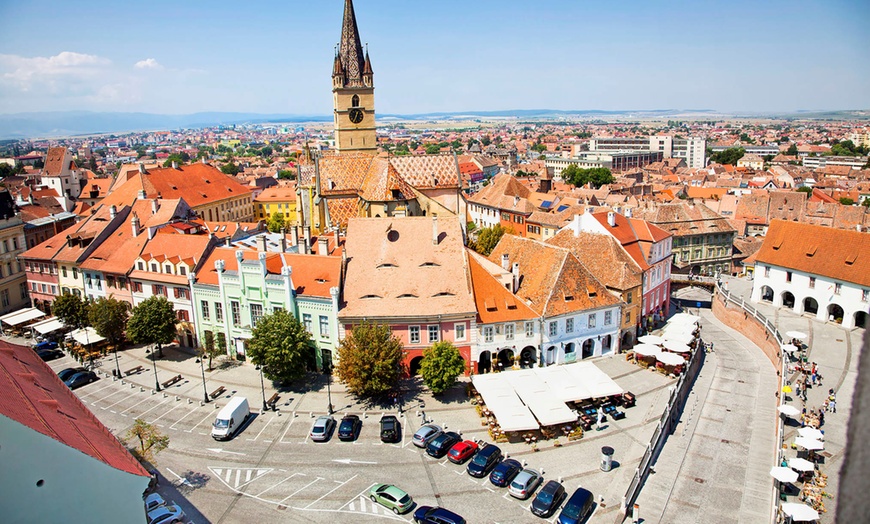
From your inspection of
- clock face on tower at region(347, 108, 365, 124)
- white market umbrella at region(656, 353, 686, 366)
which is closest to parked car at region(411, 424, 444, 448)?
white market umbrella at region(656, 353, 686, 366)

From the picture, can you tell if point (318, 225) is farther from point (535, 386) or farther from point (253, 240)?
point (535, 386)

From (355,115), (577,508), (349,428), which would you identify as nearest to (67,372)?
(349,428)

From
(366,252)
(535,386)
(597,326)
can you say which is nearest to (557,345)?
(597,326)

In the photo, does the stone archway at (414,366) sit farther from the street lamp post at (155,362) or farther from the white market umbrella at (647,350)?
the street lamp post at (155,362)

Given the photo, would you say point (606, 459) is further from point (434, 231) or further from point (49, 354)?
point (49, 354)

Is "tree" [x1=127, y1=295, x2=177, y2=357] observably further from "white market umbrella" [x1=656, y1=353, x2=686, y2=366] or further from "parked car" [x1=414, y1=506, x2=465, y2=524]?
"white market umbrella" [x1=656, y1=353, x2=686, y2=366]
